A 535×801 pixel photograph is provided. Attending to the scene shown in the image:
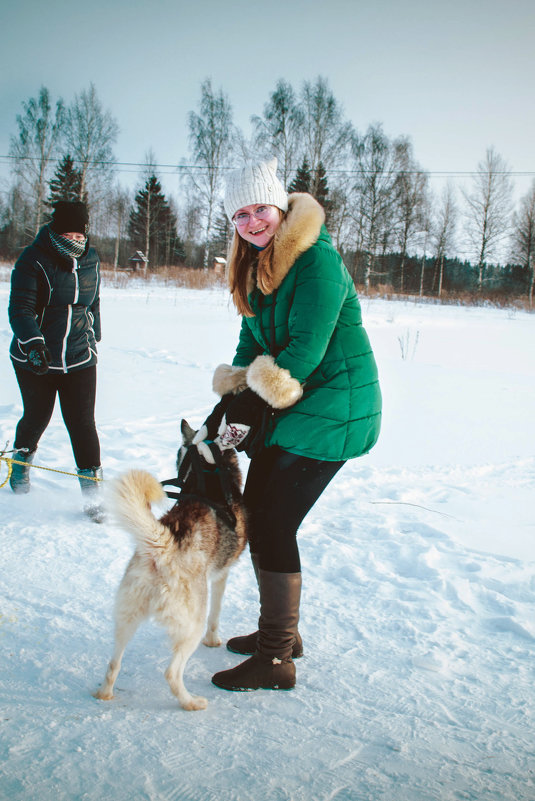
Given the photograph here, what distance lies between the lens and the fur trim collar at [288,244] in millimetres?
1946

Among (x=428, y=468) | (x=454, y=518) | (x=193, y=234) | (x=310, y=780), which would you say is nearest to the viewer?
(x=310, y=780)

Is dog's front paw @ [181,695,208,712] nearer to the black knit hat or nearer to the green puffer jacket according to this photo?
the green puffer jacket

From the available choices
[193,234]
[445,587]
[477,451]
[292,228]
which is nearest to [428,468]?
[477,451]

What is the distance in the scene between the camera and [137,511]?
174 centimetres

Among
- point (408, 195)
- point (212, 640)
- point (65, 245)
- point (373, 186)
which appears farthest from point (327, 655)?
point (408, 195)

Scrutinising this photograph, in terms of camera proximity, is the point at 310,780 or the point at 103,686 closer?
the point at 310,780

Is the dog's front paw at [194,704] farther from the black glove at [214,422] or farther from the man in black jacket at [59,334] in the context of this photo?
the man in black jacket at [59,334]

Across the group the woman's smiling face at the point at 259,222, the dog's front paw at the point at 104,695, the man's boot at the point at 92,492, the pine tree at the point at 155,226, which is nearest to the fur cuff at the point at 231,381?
the woman's smiling face at the point at 259,222

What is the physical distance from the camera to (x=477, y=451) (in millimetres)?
5137

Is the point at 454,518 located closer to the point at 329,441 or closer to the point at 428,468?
the point at 428,468

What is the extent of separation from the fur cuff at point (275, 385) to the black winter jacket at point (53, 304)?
74.4 inches

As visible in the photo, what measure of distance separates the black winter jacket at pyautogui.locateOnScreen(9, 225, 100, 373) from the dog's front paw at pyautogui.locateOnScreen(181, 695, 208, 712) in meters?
2.27

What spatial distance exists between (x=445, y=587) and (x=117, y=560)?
6.13ft

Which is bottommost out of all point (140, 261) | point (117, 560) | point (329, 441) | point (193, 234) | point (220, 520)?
point (117, 560)
